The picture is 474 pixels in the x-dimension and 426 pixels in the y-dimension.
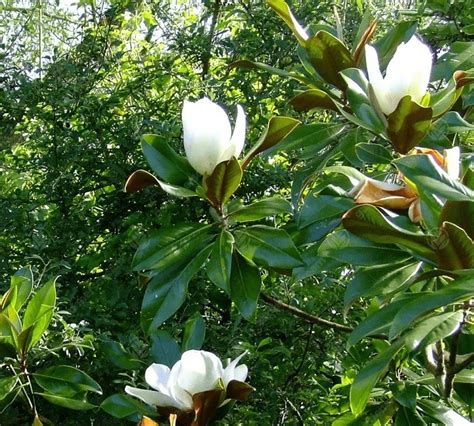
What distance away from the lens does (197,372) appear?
3.75 feet

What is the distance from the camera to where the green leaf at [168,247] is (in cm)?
125

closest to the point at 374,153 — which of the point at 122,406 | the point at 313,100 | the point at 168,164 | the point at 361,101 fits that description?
the point at 361,101

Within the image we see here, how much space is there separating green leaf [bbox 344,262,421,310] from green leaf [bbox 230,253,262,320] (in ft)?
0.71

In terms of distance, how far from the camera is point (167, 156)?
1.30m

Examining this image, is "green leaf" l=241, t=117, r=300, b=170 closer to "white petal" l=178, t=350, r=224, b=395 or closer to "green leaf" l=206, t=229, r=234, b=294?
"green leaf" l=206, t=229, r=234, b=294

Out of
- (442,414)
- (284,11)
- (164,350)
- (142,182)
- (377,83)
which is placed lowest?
(442,414)

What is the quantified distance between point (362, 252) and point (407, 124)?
19cm

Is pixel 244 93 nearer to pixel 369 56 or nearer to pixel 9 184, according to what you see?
pixel 9 184

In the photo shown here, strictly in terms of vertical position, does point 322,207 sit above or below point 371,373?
above

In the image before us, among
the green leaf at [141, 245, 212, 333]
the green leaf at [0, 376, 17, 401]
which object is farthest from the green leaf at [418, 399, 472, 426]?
the green leaf at [0, 376, 17, 401]

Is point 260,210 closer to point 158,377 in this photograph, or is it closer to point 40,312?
point 158,377

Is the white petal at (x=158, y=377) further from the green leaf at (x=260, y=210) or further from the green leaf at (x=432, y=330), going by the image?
the green leaf at (x=432, y=330)

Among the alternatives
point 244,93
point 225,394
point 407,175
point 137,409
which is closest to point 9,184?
point 244,93

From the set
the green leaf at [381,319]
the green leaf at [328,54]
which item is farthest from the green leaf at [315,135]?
the green leaf at [381,319]
